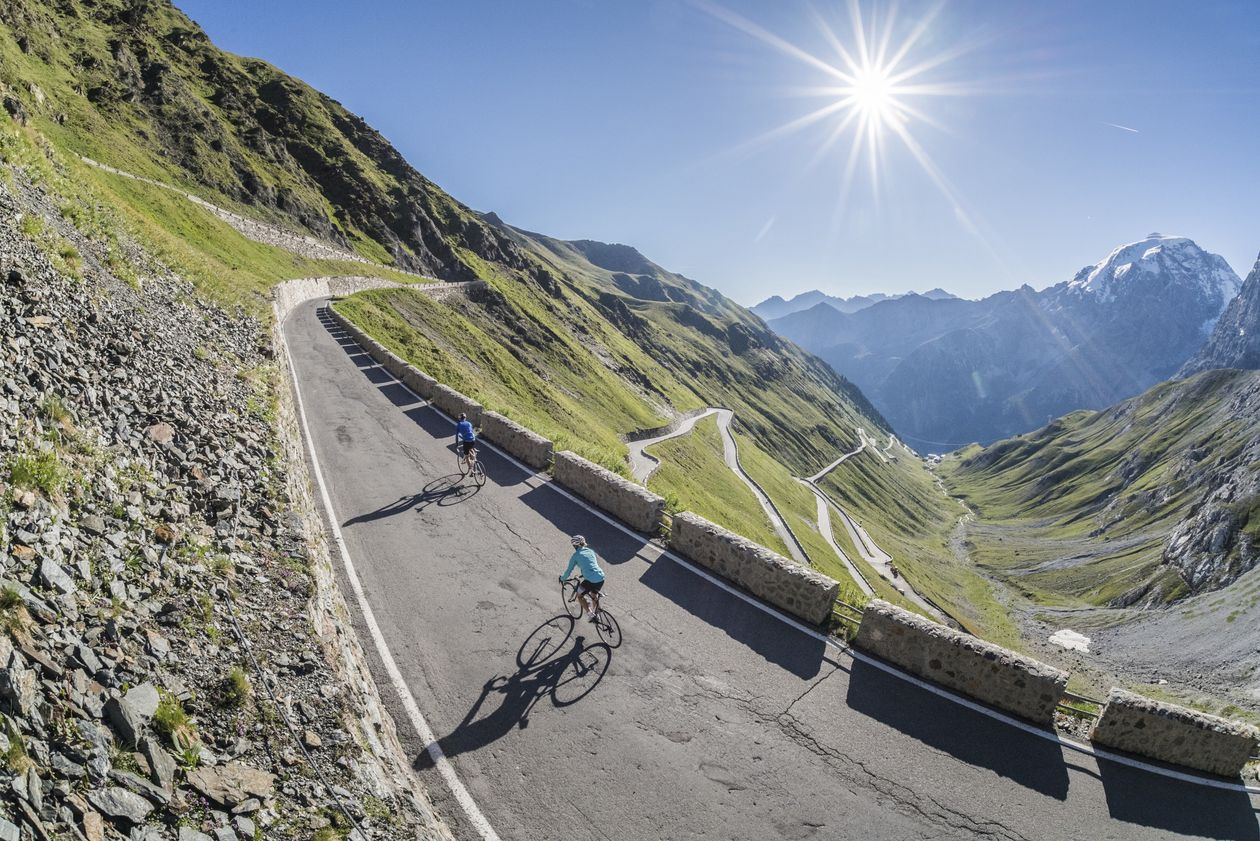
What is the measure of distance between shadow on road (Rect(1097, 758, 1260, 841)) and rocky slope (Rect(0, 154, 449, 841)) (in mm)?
10858

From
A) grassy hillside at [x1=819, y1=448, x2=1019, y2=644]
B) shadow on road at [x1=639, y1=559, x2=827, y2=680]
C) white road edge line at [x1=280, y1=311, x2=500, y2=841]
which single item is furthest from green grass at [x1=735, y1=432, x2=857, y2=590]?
white road edge line at [x1=280, y1=311, x2=500, y2=841]

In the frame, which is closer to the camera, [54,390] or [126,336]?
[54,390]

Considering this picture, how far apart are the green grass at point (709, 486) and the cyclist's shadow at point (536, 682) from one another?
140 ft

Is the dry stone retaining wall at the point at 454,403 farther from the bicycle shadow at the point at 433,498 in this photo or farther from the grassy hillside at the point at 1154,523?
the grassy hillside at the point at 1154,523

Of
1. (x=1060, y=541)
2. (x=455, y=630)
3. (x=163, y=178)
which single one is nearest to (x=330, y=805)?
(x=455, y=630)

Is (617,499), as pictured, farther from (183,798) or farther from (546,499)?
(183,798)

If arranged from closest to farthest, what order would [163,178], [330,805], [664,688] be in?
[330,805] < [664,688] < [163,178]

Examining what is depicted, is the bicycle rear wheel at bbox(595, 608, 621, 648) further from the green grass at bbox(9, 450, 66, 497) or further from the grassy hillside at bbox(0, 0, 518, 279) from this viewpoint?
the grassy hillside at bbox(0, 0, 518, 279)

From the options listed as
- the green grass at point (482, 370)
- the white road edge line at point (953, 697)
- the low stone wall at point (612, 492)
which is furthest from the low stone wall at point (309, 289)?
the white road edge line at point (953, 697)

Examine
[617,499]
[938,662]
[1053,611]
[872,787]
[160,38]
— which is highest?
[1053,611]

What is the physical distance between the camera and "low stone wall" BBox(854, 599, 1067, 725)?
10.7m

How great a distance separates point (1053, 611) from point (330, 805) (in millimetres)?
129312

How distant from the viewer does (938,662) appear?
38.0 feet

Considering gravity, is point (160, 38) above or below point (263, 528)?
above
